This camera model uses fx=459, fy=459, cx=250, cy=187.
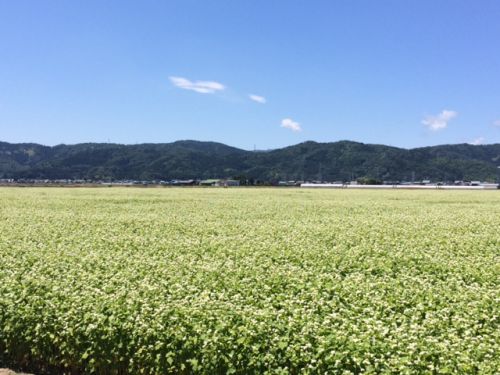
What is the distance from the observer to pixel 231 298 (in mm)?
10539

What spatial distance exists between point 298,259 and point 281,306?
20.1 feet

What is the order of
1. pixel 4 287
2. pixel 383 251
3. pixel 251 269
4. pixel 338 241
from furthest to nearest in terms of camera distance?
pixel 338 241 → pixel 383 251 → pixel 251 269 → pixel 4 287

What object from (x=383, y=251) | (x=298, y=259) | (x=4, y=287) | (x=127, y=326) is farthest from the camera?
(x=383, y=251)

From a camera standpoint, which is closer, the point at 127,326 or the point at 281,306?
the point at 127,326

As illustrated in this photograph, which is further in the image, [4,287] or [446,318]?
[4,287]

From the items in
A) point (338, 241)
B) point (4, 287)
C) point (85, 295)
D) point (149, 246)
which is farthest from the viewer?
point (338, 241)

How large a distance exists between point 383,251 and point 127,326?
38.5 ft

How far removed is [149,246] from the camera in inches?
762

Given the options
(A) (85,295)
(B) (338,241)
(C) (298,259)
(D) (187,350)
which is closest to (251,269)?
(C) (298,259)

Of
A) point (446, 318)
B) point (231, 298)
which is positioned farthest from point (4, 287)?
point (446, 318)

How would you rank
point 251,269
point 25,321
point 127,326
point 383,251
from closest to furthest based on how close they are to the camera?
point 127,326, point 25,321, point 251,269, point 383,251

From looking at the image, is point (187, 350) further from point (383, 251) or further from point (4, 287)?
point (383, 251)

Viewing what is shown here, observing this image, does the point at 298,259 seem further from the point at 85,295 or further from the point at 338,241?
the point at 85,295

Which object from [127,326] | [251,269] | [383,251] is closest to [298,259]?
[251,269]
